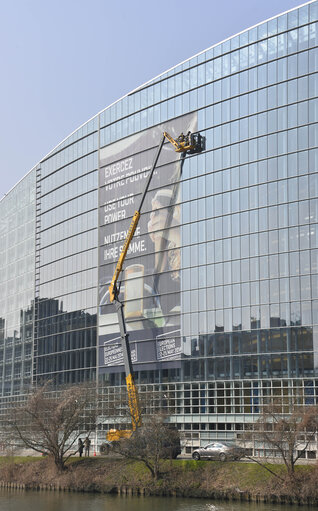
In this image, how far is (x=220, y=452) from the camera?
5672cm

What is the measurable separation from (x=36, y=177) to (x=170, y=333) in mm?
38243

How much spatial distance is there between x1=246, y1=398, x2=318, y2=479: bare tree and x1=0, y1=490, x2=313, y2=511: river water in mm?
4154

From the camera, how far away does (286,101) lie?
6462 centimetres

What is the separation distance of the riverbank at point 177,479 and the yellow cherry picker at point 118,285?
3696 mm

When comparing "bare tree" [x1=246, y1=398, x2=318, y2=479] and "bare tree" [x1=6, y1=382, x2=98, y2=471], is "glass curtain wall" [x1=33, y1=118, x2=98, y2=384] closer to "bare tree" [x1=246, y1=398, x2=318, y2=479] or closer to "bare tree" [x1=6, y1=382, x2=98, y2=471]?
"bare tree" [x1=6, y1=382, x2=98, y2=471]

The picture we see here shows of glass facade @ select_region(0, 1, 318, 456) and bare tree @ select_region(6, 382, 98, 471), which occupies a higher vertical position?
glass facade @ select_region(0, 1, 318, 456)

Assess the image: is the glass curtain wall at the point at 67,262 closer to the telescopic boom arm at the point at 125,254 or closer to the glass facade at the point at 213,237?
the glass facade at the point at 213,237

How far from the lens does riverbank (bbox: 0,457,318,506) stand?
48625 mm

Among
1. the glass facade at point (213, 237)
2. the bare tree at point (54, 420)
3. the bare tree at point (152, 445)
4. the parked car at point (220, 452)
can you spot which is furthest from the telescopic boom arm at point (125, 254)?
the parked car at point (220, 452)

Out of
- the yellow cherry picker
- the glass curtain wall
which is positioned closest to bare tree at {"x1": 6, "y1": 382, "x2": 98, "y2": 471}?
the yellow cherry picker

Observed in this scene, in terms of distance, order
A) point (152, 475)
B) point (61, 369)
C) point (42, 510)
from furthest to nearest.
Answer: point (61, 369) → point (152, 475) → point (42, 510)

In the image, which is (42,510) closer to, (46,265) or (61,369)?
(61,369)

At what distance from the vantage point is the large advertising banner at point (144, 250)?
72.7 m

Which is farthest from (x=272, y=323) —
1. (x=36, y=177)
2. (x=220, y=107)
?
(x=36, y=177)
